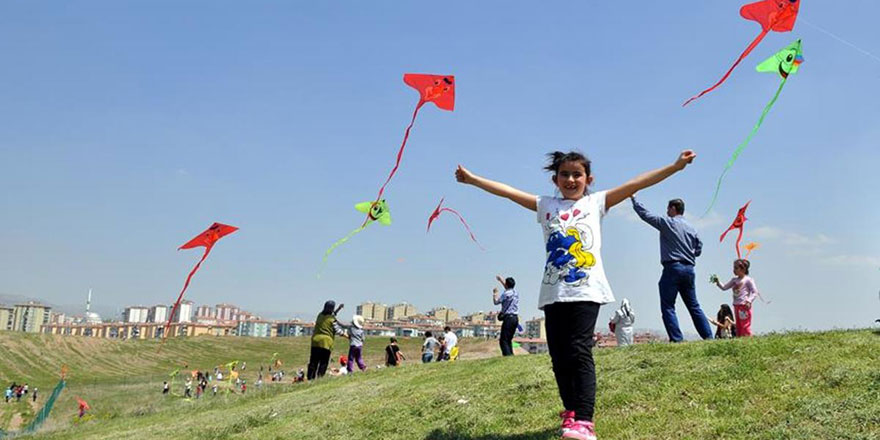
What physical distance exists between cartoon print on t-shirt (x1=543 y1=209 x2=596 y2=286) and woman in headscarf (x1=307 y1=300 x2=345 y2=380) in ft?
36.6

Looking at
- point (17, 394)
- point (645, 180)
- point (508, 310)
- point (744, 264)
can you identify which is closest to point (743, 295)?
point (744, 264)

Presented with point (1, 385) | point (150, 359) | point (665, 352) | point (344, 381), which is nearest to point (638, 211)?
point (665, 352)

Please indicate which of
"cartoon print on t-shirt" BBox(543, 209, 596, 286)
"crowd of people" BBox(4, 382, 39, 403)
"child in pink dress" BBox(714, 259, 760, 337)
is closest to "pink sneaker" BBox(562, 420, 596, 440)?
"cartoon print on t-shirt" BBox(543, 209, 596, 286)

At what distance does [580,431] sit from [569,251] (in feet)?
3.98

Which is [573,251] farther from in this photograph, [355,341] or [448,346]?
[448,346]

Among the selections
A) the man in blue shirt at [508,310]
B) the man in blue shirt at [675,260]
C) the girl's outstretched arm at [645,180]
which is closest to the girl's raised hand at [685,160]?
the girl's outstretched arm at [645,180]

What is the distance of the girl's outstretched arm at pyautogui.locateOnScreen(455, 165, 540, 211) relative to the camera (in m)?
4.89

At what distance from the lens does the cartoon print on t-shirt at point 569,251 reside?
427 centimetres

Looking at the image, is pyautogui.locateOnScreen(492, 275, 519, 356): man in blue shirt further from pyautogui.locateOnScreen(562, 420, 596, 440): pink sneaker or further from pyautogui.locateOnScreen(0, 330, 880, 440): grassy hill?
pyautogui.locateOnScreen(562, 420, 596, 440): pink sneaker

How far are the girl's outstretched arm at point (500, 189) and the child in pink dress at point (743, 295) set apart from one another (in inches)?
280

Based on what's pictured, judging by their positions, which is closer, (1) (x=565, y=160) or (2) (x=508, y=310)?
(1) (x=565, y=160)

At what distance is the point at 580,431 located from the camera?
161 inches

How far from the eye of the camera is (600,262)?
4.36m

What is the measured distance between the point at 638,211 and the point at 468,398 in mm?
3673
